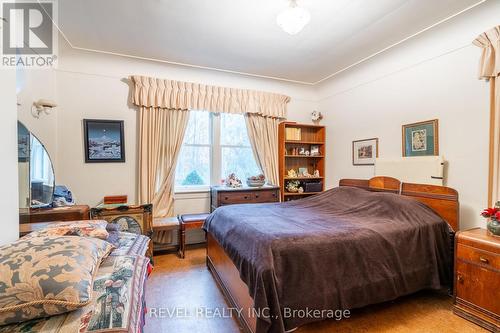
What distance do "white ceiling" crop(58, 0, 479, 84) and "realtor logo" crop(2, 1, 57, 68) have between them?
5.8 inches

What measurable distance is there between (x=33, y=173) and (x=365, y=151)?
402 cm

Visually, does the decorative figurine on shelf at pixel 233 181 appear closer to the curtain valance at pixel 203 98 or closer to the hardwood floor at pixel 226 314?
the curtain valance at pixel 203 98

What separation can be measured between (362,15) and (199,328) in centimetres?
326

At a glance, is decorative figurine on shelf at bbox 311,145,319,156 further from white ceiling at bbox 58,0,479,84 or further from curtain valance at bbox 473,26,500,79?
curtain valance at bbox 473,26,500,79

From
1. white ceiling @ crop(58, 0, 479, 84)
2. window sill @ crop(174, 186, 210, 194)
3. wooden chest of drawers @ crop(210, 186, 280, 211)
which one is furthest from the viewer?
window sill @ crop(174, 186, 210, 194)

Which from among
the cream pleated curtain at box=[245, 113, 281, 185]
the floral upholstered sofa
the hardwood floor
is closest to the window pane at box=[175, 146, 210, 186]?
the cream pleated curtain at box=[245, 113, 281, 185]

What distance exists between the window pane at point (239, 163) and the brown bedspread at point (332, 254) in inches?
60.4

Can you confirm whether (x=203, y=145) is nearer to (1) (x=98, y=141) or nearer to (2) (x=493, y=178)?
(1) (x=98, y=141)

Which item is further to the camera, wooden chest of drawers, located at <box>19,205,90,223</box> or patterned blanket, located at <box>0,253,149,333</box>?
wooden chest of drawers, located at <box>19,205,90,223</box>

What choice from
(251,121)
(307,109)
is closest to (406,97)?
(307,109)

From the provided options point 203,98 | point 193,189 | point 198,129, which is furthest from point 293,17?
point 193,189

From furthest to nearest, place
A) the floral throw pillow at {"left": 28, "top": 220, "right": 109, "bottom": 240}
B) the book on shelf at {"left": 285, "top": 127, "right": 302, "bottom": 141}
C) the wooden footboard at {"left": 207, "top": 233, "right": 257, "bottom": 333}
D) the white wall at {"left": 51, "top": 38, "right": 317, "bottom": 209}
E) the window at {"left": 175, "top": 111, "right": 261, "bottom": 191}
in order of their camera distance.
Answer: the book on shelf at {"left": 285, "top": 127, "right": 302, "bottom": 141}, the window at {"left": 175, "top": 111, "right": 261, "bottom": 191}, the white wall at {"left": 51, "top": 38, "right": 317, "bottom": 209}, the wooden footboard at {"left": 207, "top": 233, "right": 257, "bottom": 333}, the floral throw pillow at {"left": 28, "top": 220, "right": 109, "bottom": 240}

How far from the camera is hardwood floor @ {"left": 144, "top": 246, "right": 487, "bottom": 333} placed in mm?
1850

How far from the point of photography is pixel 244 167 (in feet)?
13.9
